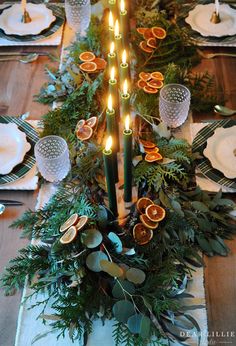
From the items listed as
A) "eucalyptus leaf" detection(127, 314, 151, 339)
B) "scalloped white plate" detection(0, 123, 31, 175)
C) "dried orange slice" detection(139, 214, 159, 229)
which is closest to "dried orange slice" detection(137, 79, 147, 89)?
"scalloped white plate" detection(0, 123, 31, 175)

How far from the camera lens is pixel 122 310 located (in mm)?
887

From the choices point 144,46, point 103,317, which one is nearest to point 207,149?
point 144,46

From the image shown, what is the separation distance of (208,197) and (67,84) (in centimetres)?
52

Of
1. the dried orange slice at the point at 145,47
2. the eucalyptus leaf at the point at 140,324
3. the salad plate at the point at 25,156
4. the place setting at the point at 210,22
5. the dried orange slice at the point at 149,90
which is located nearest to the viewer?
the eucalyptus leaf at the point at 140,324

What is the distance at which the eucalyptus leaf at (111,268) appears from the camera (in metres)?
0.89

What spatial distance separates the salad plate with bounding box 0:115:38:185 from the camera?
1.19 m

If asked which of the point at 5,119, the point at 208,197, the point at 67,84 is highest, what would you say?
the point at 67,84

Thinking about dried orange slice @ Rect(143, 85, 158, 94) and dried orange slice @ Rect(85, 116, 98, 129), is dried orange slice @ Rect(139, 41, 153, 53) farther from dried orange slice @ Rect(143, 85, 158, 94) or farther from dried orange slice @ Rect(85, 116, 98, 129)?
dried orange slice @ Rect(85, 116, 98, 129)

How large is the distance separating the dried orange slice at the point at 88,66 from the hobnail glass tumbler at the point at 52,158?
0.95 feet

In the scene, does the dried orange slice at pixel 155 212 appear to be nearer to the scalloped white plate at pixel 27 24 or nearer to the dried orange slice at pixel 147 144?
the dried orange slice at pixel 147 144

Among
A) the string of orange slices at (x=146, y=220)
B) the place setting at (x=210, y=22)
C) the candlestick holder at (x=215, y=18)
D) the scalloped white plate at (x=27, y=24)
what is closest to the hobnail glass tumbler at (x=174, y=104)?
the string of orange slices at (x=146, y=220)

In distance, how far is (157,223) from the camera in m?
1.01

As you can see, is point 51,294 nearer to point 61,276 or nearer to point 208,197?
point 61,276

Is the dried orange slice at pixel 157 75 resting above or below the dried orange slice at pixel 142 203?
above
